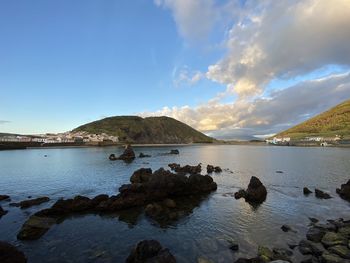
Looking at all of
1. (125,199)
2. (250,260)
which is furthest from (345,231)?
(125,199)

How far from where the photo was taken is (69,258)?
2059 centimetres

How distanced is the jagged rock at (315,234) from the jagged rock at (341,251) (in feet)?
7.78

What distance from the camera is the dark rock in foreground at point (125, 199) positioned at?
27.0m

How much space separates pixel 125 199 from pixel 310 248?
23.8 metres

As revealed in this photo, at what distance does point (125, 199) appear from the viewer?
36.8 metres

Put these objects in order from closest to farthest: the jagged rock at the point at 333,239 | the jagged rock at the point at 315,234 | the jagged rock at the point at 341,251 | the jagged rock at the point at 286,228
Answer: the jagged rock at the point at 341,251, the jagged rock at the point at 333,239, the jagged rock at the point at 315,234, the jagged rock at the point at 286,228

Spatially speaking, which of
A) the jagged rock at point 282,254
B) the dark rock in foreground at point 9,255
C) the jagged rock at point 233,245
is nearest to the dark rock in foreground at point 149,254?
the jagged rock at point 233,245

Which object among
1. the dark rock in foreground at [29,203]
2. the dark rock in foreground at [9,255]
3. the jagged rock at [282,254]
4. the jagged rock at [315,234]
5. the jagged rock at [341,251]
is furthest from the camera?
the dark rock in foreground at [29,203]

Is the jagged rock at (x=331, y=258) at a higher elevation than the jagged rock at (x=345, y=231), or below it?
below

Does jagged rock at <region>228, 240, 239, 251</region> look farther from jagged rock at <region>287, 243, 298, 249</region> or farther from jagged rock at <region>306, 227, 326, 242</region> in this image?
jagged rock at <region>306, 227, 326, 242</region>

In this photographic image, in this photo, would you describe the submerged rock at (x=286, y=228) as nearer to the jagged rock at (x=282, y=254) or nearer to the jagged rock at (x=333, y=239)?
the jagged rock at (x=333, y=239)

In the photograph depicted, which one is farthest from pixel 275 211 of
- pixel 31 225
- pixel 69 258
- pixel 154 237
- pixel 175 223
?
pixel 31 225

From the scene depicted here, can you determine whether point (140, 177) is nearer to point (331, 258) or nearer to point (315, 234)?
point (315, 234)

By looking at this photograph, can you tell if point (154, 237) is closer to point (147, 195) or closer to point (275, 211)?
point (147, 195)
